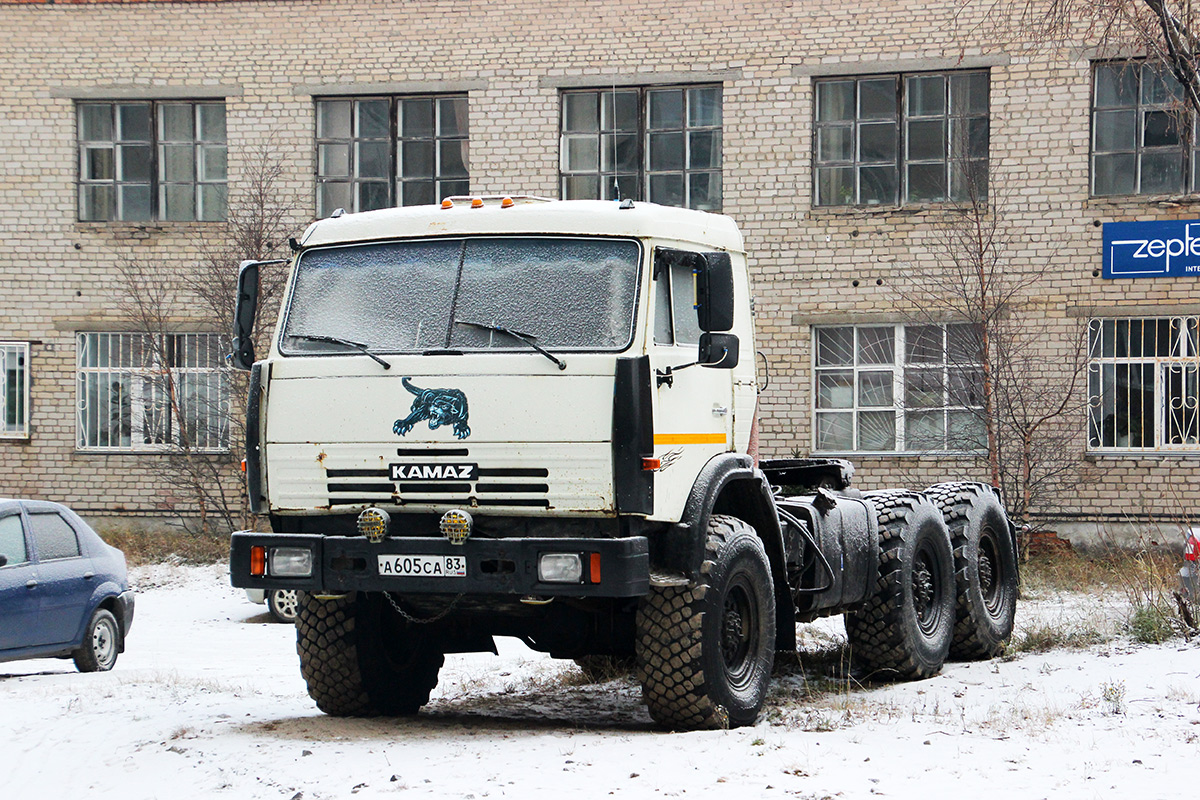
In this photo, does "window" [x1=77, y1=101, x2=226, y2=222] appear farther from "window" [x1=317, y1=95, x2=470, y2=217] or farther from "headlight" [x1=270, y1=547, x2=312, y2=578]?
"headlight" [x1=270, y1=547, x2=312, y2=578]

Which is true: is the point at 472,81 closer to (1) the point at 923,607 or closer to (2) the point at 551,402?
(1) the point at 923,607

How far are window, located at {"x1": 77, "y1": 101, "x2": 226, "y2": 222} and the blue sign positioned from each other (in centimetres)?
1272

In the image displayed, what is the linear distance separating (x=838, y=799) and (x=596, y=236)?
3102mm

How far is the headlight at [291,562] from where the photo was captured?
24.7ft

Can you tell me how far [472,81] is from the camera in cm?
2088

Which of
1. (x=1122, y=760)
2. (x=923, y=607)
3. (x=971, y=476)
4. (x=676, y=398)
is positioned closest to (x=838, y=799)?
(x=1122, y=760)

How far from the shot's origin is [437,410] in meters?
7.41

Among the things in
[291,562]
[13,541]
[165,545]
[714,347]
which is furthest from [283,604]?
[714,347]

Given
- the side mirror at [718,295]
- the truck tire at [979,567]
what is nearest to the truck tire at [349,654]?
the side mirror at [718,295]

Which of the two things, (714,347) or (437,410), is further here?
(714,347)

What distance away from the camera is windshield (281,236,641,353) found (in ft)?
24.5

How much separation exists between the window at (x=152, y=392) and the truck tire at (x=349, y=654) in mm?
13217

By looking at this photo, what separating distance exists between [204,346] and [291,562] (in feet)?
48.0

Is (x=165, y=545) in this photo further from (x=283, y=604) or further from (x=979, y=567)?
(x=979, y=567)
